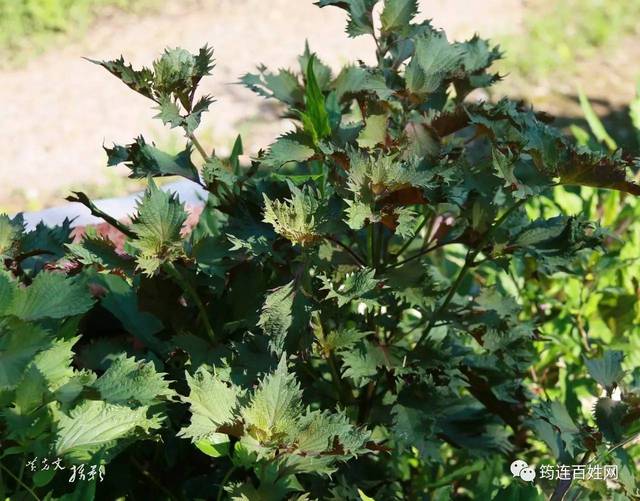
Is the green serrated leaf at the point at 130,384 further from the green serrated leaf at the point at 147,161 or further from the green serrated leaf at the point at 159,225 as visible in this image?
the green serrated leaf at the point at 147,161

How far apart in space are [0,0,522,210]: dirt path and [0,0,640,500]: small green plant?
2404 millimetres

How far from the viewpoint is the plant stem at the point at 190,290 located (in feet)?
3.94

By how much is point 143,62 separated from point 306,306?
12.1 feet

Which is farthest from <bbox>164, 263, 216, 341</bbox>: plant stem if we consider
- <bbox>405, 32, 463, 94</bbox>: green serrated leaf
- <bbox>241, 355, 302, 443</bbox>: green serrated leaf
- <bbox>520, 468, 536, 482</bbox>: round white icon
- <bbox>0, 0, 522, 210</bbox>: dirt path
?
<bbox>0, 0, 522, 210</bbox>: dirt path

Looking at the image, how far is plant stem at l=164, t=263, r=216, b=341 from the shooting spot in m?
1.20

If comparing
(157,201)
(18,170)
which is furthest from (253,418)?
(18,170)

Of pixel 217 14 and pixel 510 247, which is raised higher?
pixel 217 14

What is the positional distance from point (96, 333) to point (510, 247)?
80 cm

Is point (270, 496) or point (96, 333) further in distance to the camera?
point (96, 333)

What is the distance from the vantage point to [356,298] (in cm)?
114

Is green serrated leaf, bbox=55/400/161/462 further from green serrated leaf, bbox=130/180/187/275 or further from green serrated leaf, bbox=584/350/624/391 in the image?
green serrated leaf, bbox=584/350/624/391

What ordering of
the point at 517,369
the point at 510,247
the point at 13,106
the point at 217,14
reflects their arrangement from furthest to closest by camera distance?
the point at 217,14 < the point at 13,106 < the point at 517,369 < the point at 510,247

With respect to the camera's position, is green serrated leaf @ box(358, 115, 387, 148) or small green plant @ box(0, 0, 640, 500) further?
green serrated leaf @ box(358, 115, 387, 148)

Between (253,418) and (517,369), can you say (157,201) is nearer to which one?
(253,418)
